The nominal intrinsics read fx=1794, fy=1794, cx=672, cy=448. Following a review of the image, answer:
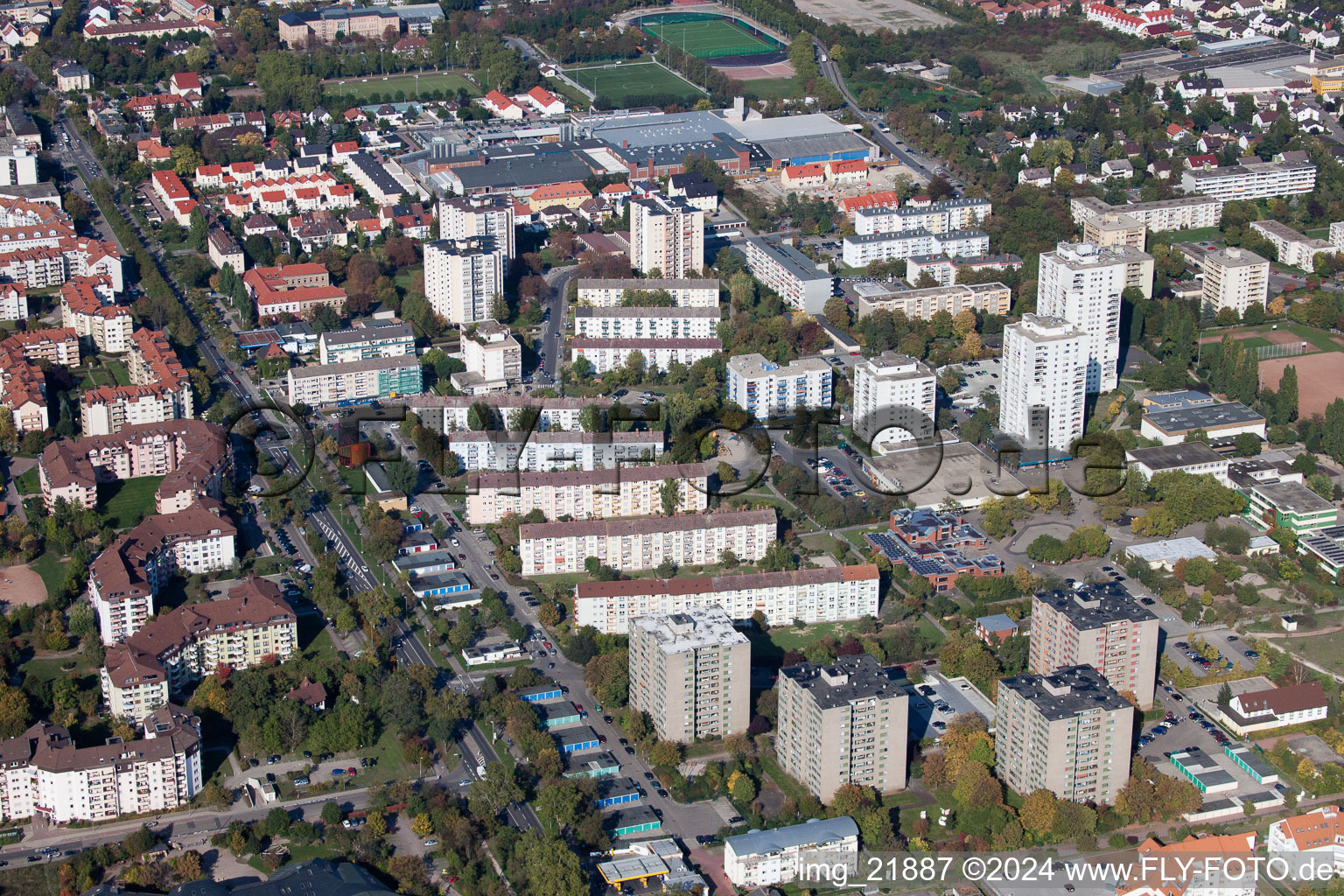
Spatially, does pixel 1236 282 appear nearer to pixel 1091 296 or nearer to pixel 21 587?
pixel 1091 296

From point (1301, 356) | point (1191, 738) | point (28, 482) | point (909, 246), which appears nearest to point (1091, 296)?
point (1301, 356)

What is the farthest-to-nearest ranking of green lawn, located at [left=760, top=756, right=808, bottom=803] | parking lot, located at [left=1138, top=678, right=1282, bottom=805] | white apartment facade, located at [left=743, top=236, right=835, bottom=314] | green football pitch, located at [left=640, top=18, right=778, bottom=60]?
1. green football pitch, located at [left=640, top=18, right=778, bottom=60]
2. white apartment facade, located at [left=743, top=236, right=835, bottom=314]
3. parking lot, located at [left=1138, top=678, right=1282, bottom=805]
4. green lawn, located at [left=760, top=756, right=808, bottom=803]

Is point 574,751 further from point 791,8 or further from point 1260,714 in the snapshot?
point 791,8

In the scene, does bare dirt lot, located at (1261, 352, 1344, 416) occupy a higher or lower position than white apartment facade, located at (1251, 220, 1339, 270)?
lower

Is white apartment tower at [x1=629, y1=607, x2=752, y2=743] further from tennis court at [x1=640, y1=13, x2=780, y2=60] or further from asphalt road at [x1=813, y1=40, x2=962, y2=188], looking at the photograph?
tennis court at [x1=640, y1=13, x2=780, y2=60]

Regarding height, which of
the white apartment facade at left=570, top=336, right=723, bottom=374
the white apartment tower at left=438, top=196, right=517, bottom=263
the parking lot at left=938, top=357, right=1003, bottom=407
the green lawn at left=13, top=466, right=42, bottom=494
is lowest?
the green lawn at left=13, top=466, right=42, bottom=494

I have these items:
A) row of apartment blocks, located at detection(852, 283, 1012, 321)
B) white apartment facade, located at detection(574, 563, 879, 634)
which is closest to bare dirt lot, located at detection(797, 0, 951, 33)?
row of apartment blocks, located at detection(852, 283, 1012, 321)

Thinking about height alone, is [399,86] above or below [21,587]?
above
